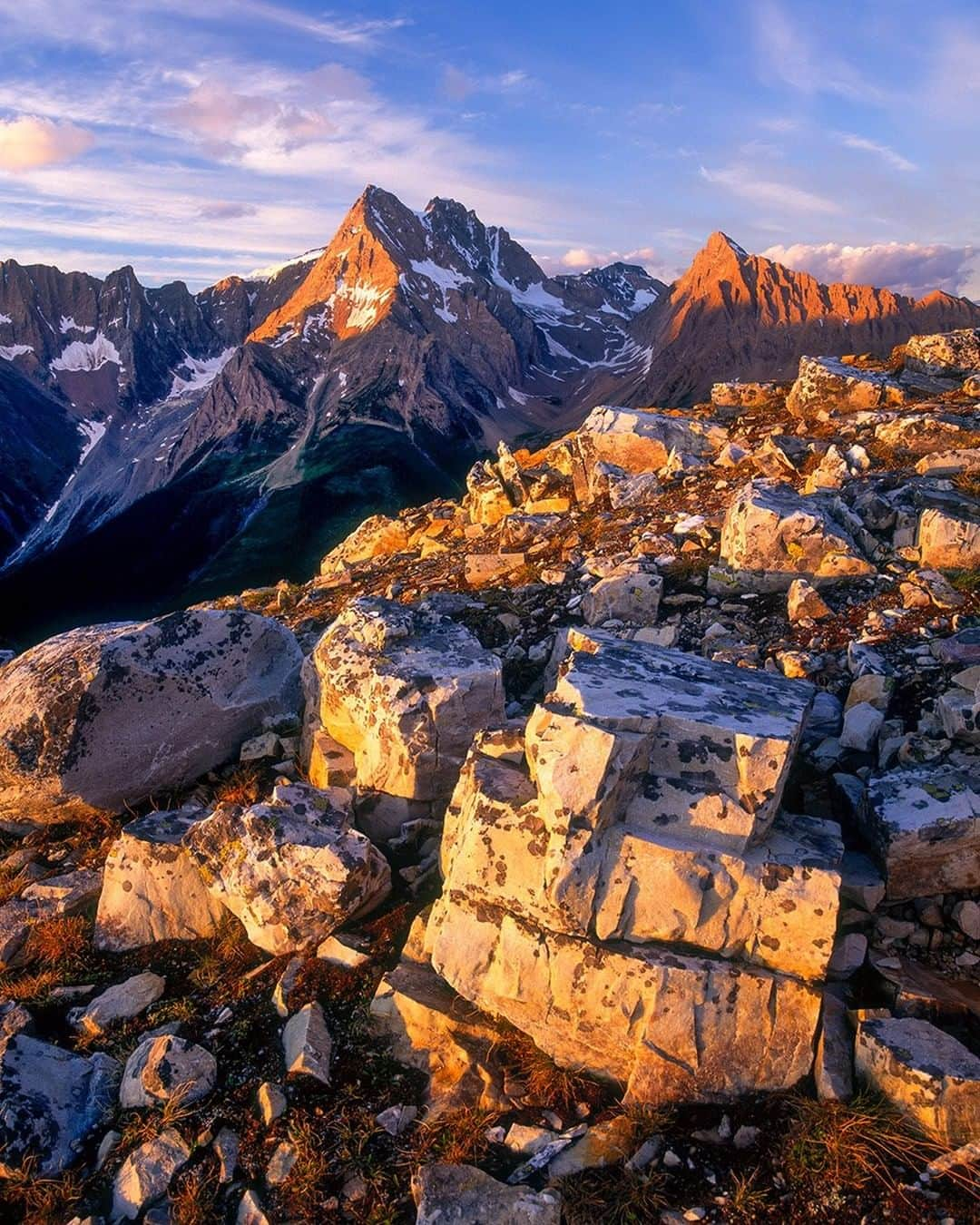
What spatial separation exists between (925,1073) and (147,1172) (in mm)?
4927

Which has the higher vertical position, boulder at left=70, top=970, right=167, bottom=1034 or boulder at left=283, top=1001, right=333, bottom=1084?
boulder at left=283, top=1001, right=333, bottom=1084

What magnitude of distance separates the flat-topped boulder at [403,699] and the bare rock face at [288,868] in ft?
2.78

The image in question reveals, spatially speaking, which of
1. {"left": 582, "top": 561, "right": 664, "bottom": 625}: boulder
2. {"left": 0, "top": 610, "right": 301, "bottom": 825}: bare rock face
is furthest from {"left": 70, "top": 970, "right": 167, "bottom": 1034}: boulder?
{"left": 582, "top": 561, "right": 664, "bottom": 625}: boulder

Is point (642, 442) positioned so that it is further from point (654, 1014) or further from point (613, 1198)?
point (613, 1198)

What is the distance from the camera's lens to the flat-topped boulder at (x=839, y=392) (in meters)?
18.1

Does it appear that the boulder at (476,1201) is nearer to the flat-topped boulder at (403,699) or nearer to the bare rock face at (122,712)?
the flat-topped boulder at (403,699)

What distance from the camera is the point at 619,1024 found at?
16.4 feet

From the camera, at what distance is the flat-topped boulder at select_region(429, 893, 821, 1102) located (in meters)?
4.84

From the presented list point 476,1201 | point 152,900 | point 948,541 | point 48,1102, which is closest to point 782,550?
point 948,541

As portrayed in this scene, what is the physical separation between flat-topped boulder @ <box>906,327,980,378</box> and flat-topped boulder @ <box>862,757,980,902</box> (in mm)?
17989

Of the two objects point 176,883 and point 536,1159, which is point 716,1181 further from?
point 176,883

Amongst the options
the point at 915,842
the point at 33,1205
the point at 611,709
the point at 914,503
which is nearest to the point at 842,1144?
the point at 915,842

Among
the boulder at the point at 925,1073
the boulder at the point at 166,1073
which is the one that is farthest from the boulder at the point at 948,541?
the boulder at the point at 166,1073

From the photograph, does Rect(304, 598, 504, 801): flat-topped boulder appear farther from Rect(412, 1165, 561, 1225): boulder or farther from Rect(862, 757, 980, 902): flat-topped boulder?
Rect(862, 757, 980, 902): flat-topped boulder
